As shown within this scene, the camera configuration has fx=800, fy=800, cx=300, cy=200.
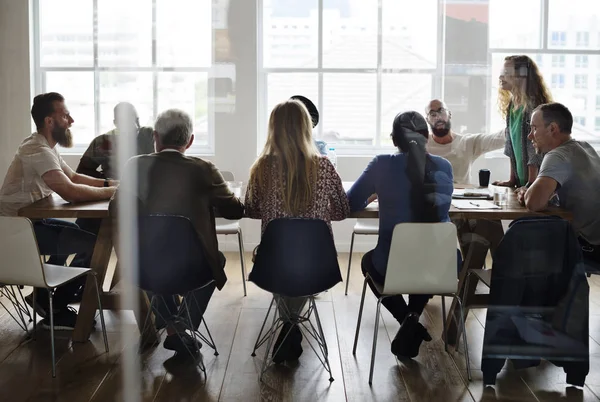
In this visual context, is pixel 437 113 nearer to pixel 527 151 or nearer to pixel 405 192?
pixel 527 151

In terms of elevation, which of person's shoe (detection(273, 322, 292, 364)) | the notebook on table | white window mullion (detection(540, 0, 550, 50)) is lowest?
person's shoe (detection(273, 322, 292, 364))

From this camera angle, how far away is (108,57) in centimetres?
311

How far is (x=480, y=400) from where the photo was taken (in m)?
2.75

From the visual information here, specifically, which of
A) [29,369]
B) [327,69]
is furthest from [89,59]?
[327,69]

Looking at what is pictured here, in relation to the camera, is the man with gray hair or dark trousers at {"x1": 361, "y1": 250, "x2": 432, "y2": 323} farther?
dark trousers at {"x1": 361, "y1": 250, "x2": 432, "y2": 323}

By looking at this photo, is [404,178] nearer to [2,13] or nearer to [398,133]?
[398,133]

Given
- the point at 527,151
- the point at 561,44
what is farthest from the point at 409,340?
the point at 561,44

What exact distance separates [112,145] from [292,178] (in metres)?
0.76

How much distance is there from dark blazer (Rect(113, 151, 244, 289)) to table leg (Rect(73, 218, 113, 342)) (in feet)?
1.11

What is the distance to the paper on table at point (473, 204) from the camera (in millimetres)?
3213

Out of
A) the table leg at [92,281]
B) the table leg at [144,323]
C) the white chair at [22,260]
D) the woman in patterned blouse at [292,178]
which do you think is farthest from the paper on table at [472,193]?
the white chair at [22,260]

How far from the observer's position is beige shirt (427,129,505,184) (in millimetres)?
3562

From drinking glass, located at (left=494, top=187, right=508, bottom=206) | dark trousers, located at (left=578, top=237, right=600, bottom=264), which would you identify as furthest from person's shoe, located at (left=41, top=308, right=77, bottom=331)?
dark trousers, located at (left=578, top=237, right=600, bottom=264)

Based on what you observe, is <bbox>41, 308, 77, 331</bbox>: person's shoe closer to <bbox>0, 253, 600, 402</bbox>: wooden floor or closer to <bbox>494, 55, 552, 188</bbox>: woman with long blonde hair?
<bbox>0, 253, 600, 402</bbox>: wooden floor
